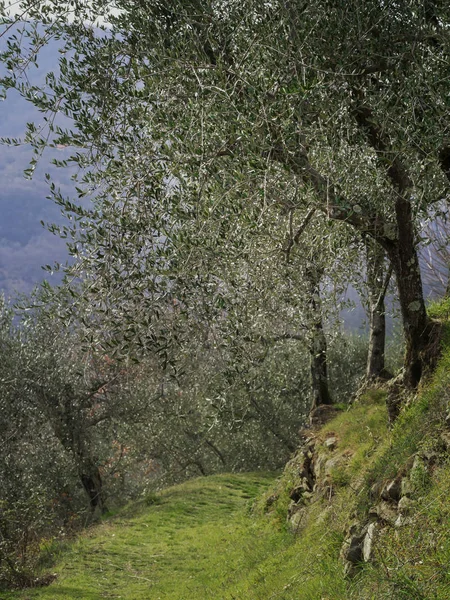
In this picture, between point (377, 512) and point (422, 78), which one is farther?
point (377, 512)

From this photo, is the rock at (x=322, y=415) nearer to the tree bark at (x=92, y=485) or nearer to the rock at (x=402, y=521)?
the rock at (x=402, y=521)

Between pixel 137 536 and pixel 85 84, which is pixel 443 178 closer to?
pixel 85 84

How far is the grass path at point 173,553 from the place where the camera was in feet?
36.6

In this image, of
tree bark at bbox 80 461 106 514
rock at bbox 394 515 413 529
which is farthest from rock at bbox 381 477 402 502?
tree bark at bbox 80 461 106 514

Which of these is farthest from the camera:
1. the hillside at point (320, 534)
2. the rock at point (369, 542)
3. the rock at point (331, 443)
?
the rock at point (331, 443)

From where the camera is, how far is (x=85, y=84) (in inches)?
297

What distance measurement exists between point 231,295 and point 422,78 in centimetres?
314

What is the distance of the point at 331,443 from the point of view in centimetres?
1211

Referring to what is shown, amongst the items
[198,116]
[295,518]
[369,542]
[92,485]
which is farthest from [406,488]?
[92,485]

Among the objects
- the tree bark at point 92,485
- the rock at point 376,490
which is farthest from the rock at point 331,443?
the tree bark at point 92,485

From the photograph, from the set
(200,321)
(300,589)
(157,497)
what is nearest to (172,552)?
(157,497)

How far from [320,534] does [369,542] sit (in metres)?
2.60

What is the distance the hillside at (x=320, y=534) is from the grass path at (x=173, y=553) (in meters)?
0.04

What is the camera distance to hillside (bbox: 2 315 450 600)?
600 cm
